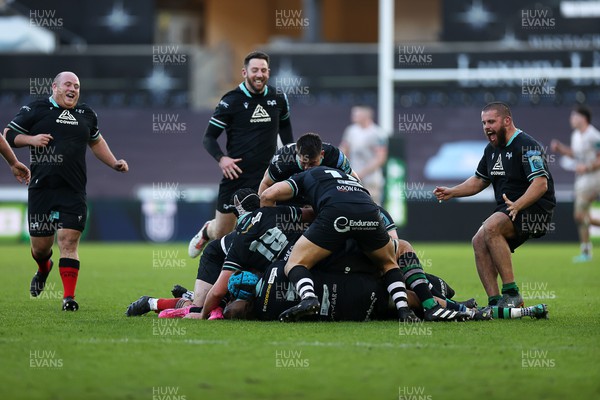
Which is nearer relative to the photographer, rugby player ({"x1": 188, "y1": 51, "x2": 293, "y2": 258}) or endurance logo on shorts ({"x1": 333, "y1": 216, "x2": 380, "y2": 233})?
endurance logo on shorts ({"x1": 333, "y1": 216, "x2": 380, "y2": 233})

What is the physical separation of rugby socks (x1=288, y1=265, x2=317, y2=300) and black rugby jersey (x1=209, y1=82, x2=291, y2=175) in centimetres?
312

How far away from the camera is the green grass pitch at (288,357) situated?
607 centimetres

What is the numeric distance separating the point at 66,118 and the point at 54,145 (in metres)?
0.32

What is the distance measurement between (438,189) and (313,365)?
4.10 meters

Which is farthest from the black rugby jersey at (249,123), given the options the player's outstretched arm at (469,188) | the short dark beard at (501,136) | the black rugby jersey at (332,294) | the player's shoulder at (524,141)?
the player's shoulder at (524,141)

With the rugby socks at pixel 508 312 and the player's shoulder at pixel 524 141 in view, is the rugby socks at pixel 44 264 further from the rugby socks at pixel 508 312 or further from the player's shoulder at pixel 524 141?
the player's shoulder at pixel 524 141

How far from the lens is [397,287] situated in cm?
898

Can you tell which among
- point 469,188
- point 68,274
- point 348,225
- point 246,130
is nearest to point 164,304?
point 68,274

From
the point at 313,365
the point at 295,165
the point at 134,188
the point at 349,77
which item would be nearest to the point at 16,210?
the point at 134,188

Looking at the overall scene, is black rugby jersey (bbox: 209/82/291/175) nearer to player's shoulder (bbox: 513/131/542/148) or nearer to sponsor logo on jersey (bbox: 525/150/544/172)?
player's shoulder (bbox: 513/131/542/148)

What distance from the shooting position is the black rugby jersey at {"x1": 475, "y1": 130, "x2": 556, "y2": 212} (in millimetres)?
9781

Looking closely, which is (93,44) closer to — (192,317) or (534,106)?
(534,106)

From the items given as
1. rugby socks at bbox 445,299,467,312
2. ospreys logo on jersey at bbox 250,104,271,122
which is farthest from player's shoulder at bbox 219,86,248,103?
rugby socks at bbox 445,299,467,312

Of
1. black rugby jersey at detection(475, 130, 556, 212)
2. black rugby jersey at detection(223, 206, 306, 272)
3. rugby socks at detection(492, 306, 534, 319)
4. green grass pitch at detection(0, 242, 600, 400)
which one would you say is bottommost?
green grass pitch at detection(0, 242, 600, 400)
